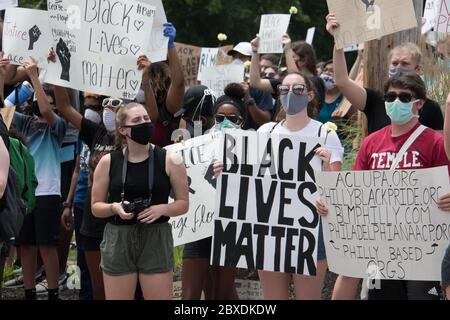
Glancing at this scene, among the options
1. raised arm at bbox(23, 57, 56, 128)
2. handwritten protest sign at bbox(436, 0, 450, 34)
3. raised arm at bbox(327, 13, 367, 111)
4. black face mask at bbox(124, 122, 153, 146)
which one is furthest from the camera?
handwritten protest sign at bbox(436, 0, 450, 34)

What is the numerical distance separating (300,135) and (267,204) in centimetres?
53

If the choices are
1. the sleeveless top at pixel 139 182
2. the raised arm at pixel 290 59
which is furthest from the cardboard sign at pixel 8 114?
the raised arm at pixel 290 59

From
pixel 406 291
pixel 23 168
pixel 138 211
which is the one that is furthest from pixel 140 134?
pixel 406 291

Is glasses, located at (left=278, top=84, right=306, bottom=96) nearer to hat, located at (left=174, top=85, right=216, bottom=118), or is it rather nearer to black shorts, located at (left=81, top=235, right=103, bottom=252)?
hat, located at (left=174, top=85, right=216, bottom=118)

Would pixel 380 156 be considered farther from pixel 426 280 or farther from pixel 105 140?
pixel 105 140

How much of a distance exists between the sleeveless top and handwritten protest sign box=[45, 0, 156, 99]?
4.70ft

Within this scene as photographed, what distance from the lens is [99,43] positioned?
337 inches

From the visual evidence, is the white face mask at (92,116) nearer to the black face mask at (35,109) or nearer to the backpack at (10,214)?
the black face mask at (35,109)

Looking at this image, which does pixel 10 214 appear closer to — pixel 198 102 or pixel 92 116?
pixel 198 102

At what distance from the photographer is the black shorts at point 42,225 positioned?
30.2 feet

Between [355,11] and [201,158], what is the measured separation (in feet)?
5.27

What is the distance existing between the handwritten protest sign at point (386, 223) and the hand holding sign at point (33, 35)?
3.13 meters

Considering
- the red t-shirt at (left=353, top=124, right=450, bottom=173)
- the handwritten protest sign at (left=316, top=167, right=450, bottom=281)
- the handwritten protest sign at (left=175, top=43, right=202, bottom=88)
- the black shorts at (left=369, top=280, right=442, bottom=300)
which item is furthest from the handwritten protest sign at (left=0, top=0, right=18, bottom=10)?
the black shorts at (left=369, top=280, right=442, bottom=300)

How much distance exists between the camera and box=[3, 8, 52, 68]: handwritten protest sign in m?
8.88
